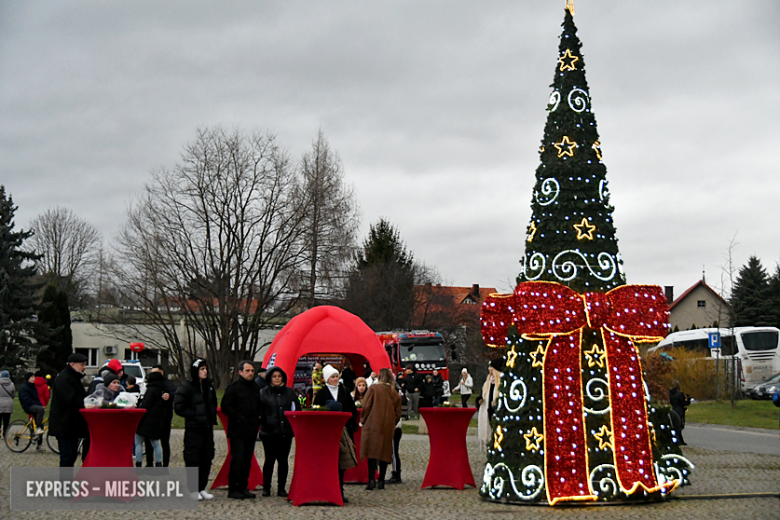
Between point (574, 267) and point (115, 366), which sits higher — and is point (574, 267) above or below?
above

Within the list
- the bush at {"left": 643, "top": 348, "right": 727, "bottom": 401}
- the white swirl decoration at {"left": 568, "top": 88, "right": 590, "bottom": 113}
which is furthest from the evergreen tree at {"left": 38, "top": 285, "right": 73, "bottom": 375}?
the white swirl decoration at {"left": 568, "top": 88, "right": 590, "bottom": 113}

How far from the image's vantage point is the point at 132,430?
10.9 m

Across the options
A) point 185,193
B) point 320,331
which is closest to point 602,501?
point 320,331

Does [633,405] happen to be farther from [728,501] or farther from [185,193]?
[185,193]

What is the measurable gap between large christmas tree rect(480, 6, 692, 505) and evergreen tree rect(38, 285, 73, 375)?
40.8 metres

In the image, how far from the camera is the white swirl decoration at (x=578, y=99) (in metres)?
11.0

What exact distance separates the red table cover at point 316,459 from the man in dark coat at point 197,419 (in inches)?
45.4

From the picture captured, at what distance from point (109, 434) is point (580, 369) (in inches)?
235

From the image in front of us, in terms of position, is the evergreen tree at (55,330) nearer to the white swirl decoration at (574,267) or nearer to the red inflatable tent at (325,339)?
the red inflatable tent at (325,339)

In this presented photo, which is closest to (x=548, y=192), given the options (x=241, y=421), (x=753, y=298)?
(x=241, y=421)

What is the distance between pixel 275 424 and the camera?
11.0m

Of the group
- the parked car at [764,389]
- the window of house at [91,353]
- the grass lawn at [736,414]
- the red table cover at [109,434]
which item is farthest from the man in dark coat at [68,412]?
the window of house at [91,353]

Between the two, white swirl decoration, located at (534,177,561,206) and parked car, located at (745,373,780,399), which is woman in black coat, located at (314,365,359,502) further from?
parked car, located at (745,373,780,399)

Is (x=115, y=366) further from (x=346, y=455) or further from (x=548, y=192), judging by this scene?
(x=548, y=192)
